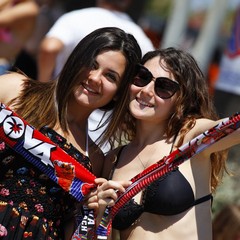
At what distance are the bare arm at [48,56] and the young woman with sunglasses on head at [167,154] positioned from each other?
2115 millimetres

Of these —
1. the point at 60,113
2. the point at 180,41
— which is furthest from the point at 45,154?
the point at 180,41

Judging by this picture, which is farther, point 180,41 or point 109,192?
point 180,41

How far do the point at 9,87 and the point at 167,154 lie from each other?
88 centimetres

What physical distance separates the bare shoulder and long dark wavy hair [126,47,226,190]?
0.72 metres

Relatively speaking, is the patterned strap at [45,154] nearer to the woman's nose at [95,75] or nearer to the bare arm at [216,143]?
the woman's nose at [95,75]

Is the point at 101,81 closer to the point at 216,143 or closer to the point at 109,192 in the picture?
the point at 109,192

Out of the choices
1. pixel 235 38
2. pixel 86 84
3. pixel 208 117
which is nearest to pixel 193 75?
pixel 208 117

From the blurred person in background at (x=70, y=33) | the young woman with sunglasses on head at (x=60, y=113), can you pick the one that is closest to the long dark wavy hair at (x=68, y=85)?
the young woman with sunglasses on head at (x=60, y=113)

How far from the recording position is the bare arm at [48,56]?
669cm

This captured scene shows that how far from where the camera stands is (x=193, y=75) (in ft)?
14.8

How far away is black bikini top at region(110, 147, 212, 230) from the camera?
13.8ft

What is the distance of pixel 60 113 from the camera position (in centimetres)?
452

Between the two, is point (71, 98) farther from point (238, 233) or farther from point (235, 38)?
point (235, 38)

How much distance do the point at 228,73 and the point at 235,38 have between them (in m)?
0.35
